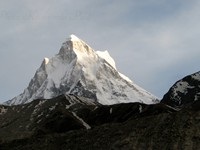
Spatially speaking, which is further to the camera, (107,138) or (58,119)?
(58,119)

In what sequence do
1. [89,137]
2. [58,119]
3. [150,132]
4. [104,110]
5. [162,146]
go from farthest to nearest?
[104,110] < [58,119] < [89,137] < [150,132] < [162,146]

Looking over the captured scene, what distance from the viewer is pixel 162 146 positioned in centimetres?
6341

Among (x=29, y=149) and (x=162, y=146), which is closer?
(x=162, y=146)

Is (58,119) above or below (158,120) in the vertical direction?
above

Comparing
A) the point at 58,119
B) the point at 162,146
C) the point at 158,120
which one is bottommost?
the point at 162,146

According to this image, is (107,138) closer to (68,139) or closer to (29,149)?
(68,139)

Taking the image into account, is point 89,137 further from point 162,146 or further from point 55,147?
point 162,146

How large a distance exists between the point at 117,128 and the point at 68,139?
23.4 ft

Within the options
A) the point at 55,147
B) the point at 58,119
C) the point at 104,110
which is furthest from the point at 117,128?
the point at 104,110

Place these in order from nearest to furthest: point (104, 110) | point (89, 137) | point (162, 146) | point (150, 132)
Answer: point (162, 146)
point (150, 132)
point (89, 137)
point (104, 110)

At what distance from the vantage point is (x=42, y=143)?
7594 cm

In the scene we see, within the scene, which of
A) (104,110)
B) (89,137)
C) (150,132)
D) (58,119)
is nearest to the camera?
(150,132)

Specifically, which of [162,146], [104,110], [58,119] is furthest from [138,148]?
[104,110]

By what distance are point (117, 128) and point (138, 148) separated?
29.9ft
